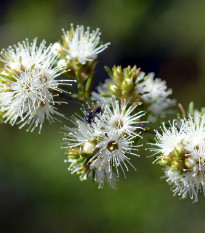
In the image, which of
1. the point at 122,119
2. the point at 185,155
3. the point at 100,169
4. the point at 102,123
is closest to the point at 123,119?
the point at 122,119

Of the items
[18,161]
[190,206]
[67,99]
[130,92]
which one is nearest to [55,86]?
[67,99]

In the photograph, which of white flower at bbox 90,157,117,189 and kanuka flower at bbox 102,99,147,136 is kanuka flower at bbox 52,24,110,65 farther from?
white flower at bbox 90,157,117,189

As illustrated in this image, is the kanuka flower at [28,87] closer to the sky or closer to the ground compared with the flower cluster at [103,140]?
closer to the sky

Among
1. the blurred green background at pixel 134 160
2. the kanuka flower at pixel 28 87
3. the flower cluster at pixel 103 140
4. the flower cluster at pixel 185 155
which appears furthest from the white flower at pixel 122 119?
the blurred green background at pixel 134 160

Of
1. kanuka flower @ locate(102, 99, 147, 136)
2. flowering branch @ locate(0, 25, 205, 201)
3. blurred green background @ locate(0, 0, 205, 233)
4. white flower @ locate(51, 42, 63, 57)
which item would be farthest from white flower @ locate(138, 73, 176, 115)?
blurred green background @ locate(0, 0, 205, 233)

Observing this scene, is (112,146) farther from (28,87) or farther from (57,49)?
(57,49)

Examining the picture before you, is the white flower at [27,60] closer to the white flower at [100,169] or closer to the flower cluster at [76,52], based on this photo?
the flower cluster at [76,52]
